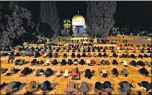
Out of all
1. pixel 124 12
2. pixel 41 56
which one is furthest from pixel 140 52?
pixel 124 12

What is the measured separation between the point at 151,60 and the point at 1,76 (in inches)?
1488

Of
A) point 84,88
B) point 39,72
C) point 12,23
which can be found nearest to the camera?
point 84,88

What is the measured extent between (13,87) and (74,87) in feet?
35.7

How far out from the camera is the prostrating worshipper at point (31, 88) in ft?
154

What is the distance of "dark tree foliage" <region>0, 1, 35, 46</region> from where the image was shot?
88.1m

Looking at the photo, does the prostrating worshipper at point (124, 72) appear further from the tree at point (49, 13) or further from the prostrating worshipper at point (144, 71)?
the tree at point (49, 13)

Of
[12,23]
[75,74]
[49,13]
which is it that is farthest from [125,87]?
[49,13]

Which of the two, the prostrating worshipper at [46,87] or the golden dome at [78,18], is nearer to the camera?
the prostrating worshipper at [46,87]

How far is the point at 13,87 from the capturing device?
49.1m

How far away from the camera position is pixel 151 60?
7112cm

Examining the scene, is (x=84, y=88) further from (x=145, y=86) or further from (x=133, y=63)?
(x=133, y=63)

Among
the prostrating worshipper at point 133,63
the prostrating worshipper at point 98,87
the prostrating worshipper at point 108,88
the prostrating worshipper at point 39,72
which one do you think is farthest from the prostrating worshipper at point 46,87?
the prostrating worshipper at point 133,63

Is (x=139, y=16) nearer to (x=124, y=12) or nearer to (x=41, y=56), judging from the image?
(x=124, y=12)

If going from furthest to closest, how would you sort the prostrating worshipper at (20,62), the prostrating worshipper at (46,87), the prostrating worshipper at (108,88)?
the prostrating worshipper at (20,62)
the prostrating worshipper at (46,87)
the prostrating worshipper at (108,88)
